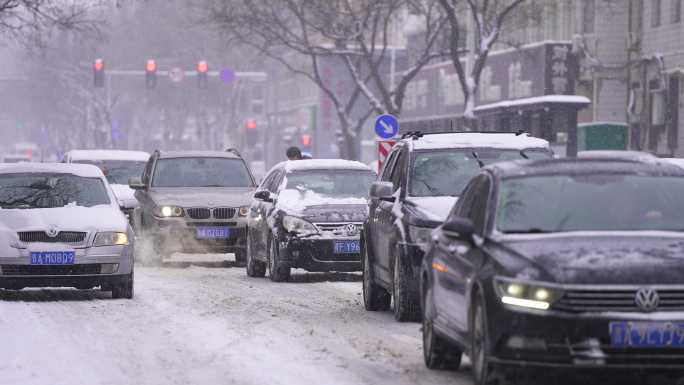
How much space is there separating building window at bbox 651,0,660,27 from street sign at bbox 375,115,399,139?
16161 mm

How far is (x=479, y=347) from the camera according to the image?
7.68 metres

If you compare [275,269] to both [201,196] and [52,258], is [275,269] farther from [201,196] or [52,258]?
[201,196]

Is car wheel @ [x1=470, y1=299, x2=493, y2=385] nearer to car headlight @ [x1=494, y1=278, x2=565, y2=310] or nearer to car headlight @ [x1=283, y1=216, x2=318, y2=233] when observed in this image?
car headlight @ [x1=494, y1=278, x2=565, y2=310]

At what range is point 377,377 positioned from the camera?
862 centimetres

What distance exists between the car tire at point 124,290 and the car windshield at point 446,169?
3417 millimetres

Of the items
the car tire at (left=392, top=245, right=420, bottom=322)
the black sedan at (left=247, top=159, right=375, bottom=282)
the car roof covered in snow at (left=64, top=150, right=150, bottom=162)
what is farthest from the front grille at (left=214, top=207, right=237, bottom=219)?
the car tire at (left=392, top=245, right=420, bottom=322)

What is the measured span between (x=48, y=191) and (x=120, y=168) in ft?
34.5

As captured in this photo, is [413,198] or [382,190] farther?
[413,198]

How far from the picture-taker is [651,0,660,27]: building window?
42031 millimetres

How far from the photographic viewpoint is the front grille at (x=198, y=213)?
66.9ft

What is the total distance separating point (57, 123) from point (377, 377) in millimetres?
101749

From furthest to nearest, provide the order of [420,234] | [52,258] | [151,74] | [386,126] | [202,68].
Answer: [202,68], [151,74], [386,126], [52,258], [420,234]

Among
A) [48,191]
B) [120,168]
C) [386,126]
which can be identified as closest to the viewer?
[48,191]

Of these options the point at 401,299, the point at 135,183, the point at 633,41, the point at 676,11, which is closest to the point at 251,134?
the point at 633,41
